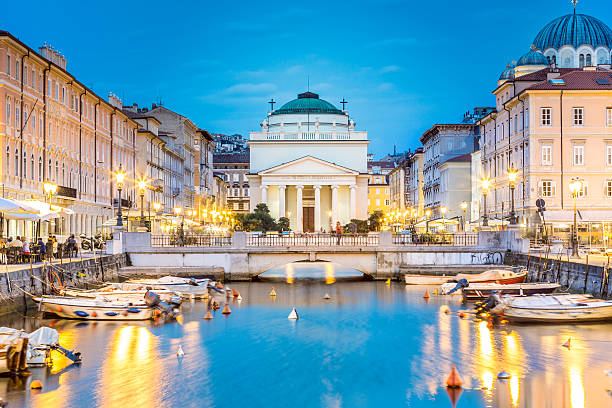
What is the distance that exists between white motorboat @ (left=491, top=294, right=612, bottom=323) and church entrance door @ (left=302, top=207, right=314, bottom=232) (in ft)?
252

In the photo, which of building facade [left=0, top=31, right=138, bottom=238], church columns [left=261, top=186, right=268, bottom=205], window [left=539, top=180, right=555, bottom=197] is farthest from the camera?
church columns [left=261, top=186, right=268, bottom=205]

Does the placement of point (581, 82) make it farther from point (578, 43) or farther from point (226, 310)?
point (226, 310)

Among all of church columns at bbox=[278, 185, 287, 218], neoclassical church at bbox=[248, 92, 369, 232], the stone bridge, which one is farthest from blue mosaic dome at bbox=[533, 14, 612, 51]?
the stone bridge

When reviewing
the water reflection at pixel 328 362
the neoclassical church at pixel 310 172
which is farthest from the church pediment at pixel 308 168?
the water reflection at pixel 328 362

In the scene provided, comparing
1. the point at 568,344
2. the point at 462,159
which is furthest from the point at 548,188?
the point at 568,344

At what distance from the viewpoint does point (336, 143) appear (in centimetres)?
11019

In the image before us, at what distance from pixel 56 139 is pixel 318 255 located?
23137 millimetres

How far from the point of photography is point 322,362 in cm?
2572

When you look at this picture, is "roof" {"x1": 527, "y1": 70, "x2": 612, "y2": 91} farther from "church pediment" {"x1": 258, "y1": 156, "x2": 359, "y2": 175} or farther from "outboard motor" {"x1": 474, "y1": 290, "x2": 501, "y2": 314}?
"church pediment" {"x1": 258, "y1": 156, "x2": 359, "y2": 175}

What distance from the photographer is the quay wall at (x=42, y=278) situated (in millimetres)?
30531

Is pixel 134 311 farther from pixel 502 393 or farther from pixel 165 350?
pixel 502 393

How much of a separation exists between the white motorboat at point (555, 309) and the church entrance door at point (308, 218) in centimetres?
7667

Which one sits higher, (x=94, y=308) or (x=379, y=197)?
(x=379, y=197)

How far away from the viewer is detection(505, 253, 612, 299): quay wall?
3401 centimetres
